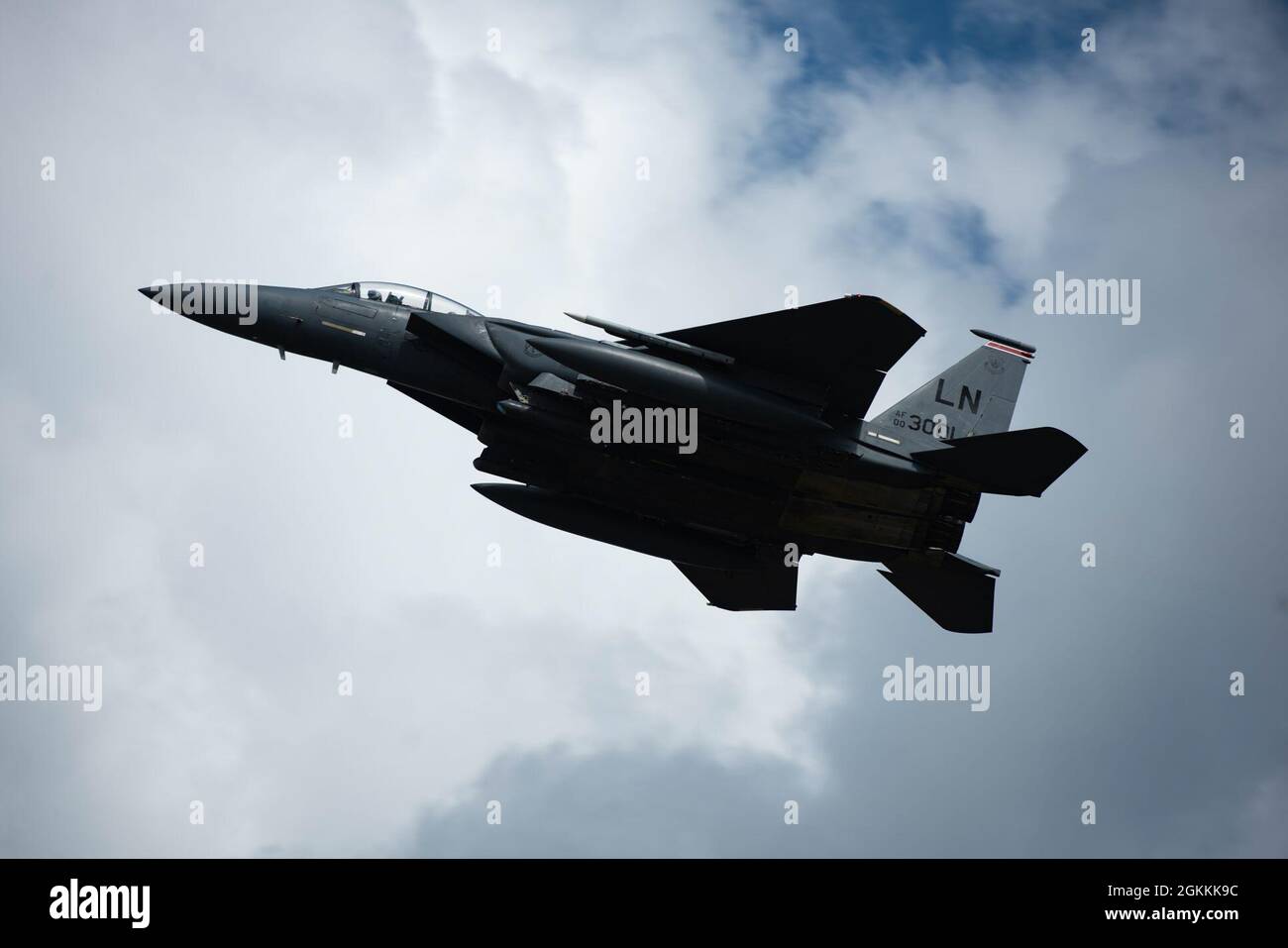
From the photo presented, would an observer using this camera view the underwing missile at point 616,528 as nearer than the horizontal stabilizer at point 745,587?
Yes

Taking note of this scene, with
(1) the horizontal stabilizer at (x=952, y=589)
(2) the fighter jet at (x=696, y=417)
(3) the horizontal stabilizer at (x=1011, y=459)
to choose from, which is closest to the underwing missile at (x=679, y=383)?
(2) the fighter jet at (x=696, y=417)

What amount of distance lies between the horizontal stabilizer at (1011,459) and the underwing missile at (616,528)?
15.4 ft

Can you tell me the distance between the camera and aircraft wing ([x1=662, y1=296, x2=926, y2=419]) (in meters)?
20.6

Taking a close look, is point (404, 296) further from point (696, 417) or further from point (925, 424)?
point (925, 424)

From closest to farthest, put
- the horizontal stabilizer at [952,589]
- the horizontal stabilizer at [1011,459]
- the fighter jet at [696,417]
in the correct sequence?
the fighter jet at [696,417] < the horizontal stabilizer at [1011,459] < the horizontal stabilizer at [952,589]

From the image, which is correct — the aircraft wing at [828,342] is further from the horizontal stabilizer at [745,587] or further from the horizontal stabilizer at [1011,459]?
the horizontal stabilizer at [745,587]

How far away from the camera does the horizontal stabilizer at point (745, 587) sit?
2633 centimetres

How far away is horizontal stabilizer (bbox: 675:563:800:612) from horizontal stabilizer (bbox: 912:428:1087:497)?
5007mm

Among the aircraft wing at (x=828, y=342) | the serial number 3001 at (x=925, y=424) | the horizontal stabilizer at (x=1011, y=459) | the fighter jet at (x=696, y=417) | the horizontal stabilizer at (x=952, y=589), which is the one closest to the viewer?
the aircraft wing at (x=828, y=342)

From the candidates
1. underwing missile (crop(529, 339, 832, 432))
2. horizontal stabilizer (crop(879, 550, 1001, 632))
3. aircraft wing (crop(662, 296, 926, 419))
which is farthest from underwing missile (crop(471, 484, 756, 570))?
aircraft wing (crop(662, 296, 926, 419))

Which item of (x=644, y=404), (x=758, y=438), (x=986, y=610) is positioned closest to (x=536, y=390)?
(x=644, y=404)
